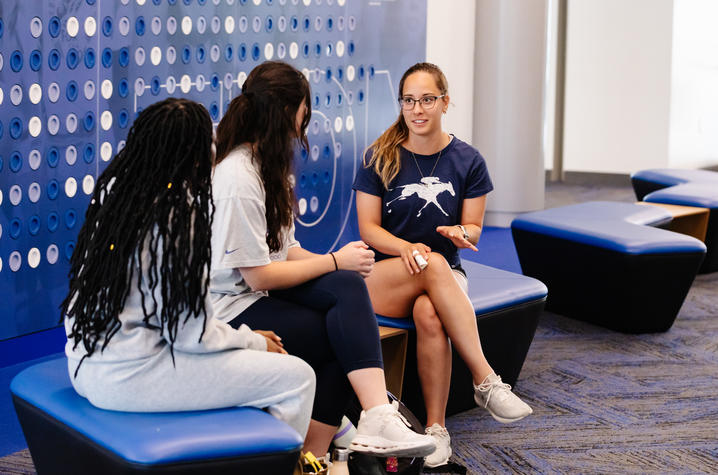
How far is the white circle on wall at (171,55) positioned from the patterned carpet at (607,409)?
1.83 meters

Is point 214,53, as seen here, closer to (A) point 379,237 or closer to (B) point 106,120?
(B) point 106,120

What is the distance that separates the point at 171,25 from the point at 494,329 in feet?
5.90

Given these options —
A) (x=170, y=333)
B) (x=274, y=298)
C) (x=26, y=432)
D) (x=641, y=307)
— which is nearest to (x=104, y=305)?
(x=170, y=333)

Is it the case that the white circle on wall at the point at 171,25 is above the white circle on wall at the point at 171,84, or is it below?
above

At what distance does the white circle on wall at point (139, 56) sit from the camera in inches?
136

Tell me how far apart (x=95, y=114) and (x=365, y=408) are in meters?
1.77

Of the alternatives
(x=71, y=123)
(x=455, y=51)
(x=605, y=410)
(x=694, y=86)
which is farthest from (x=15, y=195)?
(x=694, y=86)

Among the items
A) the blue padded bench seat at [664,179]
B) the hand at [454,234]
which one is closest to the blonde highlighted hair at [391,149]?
the hand at [454,234]

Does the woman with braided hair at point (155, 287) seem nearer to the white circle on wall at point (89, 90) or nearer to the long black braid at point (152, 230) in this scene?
the long black braid at point (152, 230)

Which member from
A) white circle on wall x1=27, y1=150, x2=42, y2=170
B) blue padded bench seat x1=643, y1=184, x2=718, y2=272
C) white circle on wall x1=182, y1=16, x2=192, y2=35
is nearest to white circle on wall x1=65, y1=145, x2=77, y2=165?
white circle on wall x1=27, y1=150, x2=42, y2=170

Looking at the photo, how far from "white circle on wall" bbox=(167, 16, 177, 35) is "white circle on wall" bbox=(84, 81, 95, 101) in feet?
1.45

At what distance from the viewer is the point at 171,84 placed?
3.62 m

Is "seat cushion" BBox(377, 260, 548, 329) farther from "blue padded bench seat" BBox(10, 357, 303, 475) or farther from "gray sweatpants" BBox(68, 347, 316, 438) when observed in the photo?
"blue padded bench seat" BBox(10, 357, 303, 475)

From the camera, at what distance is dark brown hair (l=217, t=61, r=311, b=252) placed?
2.14 m
